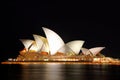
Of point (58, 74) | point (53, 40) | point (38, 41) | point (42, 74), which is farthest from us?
point (38, 41)

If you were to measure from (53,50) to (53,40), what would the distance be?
763 centimetres

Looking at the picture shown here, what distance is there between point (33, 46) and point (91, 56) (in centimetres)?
2145

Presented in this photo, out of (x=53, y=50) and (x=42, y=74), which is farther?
(x=53, y=50)

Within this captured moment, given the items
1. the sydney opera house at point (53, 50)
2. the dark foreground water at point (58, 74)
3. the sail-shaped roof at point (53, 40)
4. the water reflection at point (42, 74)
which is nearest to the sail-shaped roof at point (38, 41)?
the sydney opera house at point (53, 50)

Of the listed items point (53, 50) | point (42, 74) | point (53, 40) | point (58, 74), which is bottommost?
point (58, 74)

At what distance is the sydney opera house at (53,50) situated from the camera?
110688 millimetres

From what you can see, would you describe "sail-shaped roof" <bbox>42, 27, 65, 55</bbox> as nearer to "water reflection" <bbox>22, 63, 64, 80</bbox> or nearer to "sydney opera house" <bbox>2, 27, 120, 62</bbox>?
"sydney opera house" <bbox>2, 27, 120, 62</bbox>

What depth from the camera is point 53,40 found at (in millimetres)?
108875

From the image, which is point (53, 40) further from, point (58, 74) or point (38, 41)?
point (58, 74)

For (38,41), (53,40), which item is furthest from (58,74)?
(38,41)

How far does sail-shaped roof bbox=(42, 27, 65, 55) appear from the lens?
107375mm

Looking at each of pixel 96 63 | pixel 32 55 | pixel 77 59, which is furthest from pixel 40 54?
pixel 96 63

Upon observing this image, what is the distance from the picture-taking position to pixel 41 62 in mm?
132625

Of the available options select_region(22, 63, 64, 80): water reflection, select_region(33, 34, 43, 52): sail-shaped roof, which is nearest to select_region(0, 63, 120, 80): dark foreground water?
select_region(22, 63, 64, 80): water reflection
